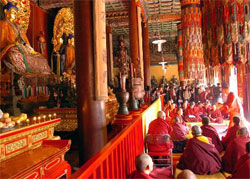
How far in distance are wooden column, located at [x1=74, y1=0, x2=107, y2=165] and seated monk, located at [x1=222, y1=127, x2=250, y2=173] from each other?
1963 mm

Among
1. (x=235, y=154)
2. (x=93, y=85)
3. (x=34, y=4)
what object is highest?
(x=34, y=4)

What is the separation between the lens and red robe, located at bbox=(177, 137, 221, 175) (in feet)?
9.68

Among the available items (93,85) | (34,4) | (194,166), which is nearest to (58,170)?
(93,85)

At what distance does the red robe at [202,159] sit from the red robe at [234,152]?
7.0 inches

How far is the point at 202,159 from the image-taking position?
294 centimetres

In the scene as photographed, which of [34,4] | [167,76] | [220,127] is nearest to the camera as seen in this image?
[220,127]

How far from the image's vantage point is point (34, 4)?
7.75 metres

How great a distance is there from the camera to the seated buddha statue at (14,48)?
4.50m

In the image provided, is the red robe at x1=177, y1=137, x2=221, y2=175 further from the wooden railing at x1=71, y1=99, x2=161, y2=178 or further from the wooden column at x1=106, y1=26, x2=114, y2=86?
the wooden column at x1=106, y1=26, x2=114, y2=86

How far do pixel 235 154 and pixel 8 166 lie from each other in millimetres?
2966

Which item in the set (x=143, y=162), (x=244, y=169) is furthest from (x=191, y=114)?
(x=143, y=162)

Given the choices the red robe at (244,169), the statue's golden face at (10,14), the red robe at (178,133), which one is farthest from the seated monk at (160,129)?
the statue's golden face at (10,14)

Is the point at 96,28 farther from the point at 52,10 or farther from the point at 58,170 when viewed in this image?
the point at 52,10

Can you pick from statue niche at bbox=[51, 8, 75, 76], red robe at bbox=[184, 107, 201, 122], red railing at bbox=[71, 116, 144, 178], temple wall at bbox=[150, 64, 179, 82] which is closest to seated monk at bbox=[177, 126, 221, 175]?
red railing at bbox=[71, 116, 144, 178]
